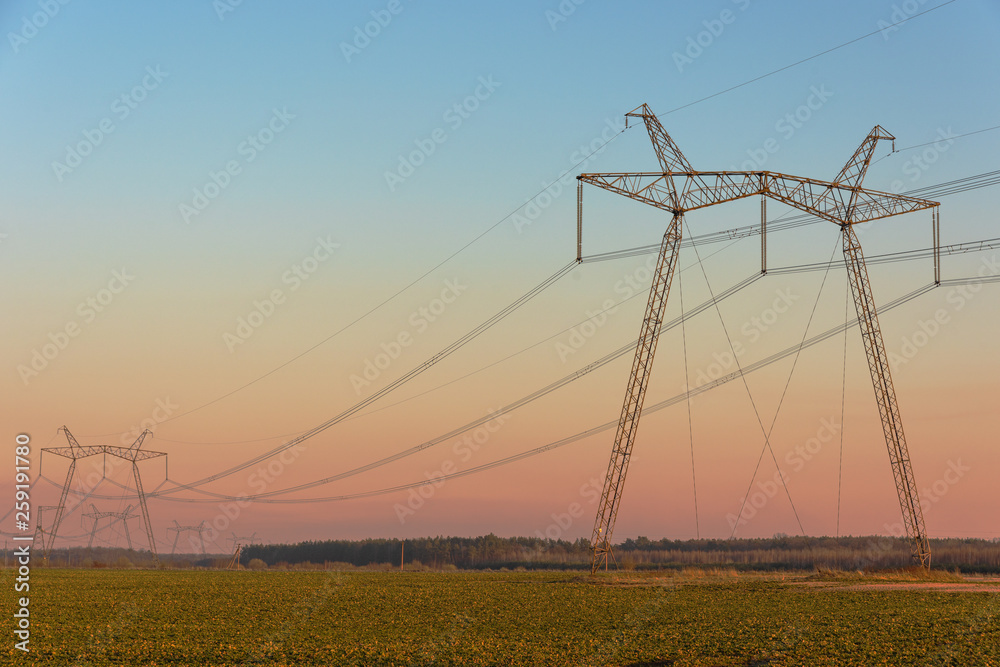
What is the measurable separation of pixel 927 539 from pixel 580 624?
45100mm

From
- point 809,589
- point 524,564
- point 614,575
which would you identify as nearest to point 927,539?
point 809,589

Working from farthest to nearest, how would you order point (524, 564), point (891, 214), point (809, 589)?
point (524, 564) → point (891, 214) → point (809, 589)

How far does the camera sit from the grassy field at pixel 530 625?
1454 inches

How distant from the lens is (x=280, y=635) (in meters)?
44.1

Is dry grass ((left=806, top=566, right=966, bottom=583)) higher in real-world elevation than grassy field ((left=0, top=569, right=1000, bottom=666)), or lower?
higher

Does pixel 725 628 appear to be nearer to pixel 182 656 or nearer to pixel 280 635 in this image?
pixel 280 635

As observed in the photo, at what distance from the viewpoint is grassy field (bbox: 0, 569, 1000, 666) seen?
36938 mm

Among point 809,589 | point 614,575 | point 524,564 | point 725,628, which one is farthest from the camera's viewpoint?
point 524,564

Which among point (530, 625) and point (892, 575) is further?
point (892, 575)

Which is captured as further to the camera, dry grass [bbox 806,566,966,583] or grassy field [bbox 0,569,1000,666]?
dry grass [bbox 806,566,966,583]

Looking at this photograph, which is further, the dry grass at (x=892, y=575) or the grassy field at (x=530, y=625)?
the dry grass at (x=892, y=575)

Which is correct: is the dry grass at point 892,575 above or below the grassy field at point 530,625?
above

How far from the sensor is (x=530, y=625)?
47344 mm

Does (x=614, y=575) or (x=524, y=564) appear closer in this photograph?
(x=614, y=575)
